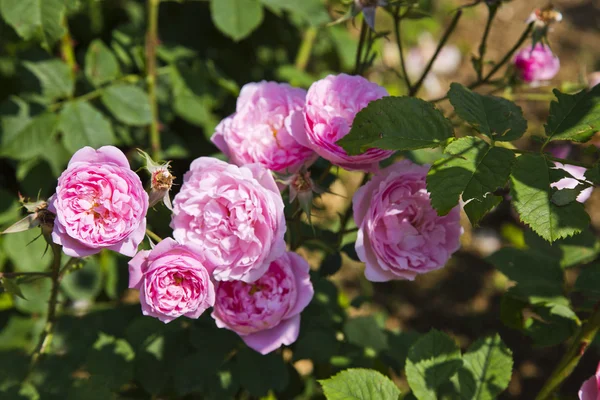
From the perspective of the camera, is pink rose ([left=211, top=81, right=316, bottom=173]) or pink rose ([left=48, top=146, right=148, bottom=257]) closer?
pink rose ([left=48, top=146, right=148, bottom=257])

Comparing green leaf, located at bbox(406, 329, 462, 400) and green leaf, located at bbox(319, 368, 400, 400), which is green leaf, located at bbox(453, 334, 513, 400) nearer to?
green leaf, located at bbox(406, 329, 462, 400)

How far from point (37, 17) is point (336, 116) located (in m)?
0.95

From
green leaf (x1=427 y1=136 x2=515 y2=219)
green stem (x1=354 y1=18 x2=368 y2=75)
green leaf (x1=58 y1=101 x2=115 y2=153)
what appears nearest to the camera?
green leaf (x1=427 y1=136 x2=515 y2=219)

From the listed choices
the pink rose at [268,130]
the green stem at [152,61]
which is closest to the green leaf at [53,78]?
the green stem at [152,61]

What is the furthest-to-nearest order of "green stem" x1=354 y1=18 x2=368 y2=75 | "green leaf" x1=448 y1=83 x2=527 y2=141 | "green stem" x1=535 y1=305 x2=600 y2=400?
"green stem" x1=354 y1=18 x2=368 y2=75 < "green stem" x1=535 y1=305 x2=600 y2=400 < "green leaf" x1=448 y1=83 x2=527 y2=141

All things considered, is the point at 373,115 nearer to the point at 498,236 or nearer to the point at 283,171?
the point at 283,171

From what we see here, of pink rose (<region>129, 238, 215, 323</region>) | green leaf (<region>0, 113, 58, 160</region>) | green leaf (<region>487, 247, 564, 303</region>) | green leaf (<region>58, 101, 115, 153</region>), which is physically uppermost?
pink rose (<region>129, 238, 215, 323</region>)

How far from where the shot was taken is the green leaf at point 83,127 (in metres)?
1.79

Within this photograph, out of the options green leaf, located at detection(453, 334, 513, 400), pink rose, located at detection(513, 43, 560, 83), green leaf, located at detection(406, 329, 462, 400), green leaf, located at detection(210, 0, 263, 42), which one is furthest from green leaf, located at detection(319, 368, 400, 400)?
green leaf, located at detection(210, 0, 263, 42)

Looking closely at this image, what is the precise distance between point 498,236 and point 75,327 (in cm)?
237

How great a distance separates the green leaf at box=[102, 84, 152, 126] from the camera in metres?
1.88

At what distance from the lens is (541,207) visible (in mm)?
1031

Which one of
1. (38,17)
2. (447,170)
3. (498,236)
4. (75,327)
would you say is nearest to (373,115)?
(447,170)

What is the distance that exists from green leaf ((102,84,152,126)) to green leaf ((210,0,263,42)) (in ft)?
1.11
